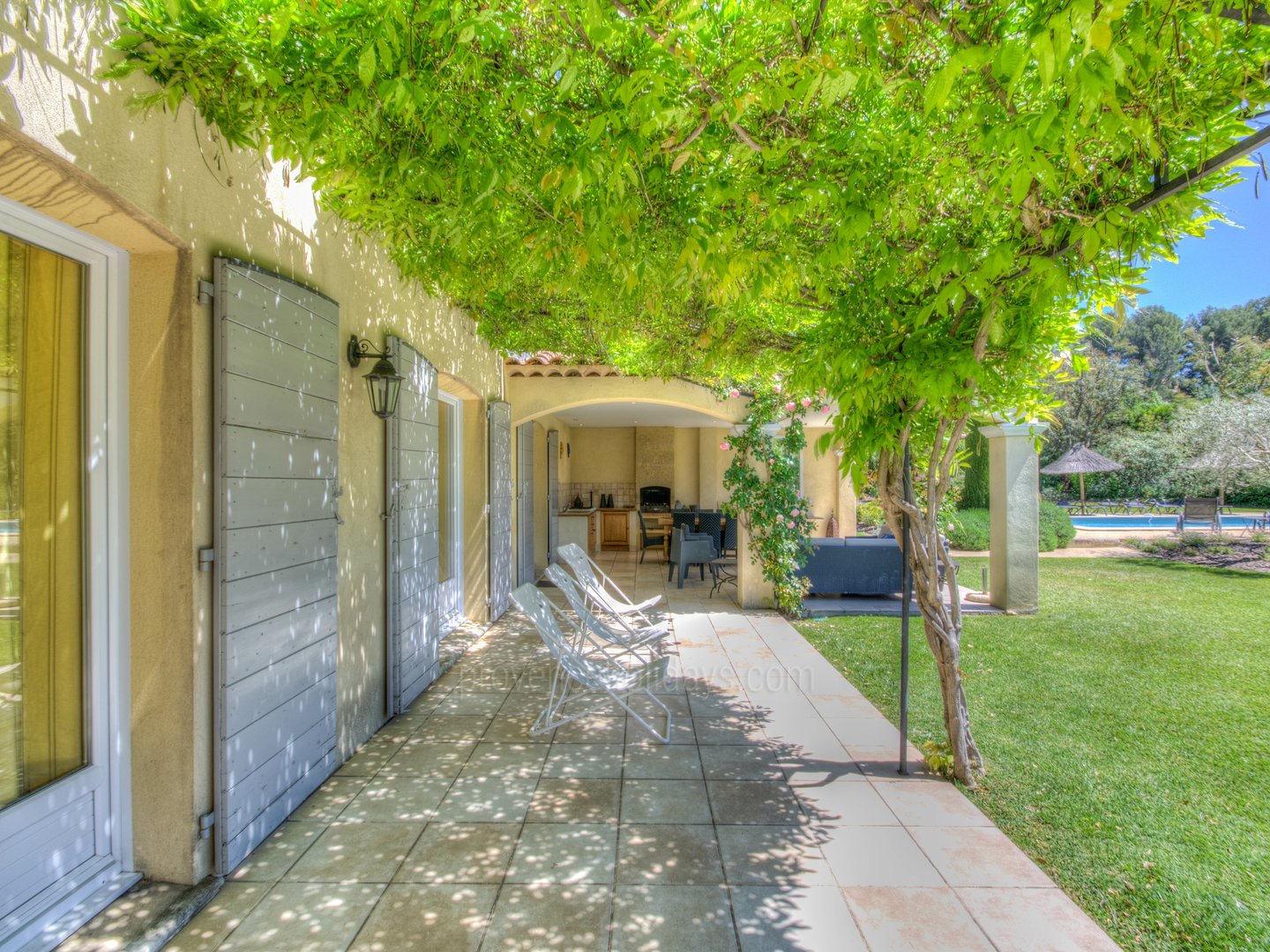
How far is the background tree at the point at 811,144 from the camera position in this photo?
179cm

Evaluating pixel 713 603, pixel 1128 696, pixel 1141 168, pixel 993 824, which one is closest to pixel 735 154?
pixel 1141 168

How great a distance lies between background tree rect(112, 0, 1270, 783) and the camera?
5.89 ft

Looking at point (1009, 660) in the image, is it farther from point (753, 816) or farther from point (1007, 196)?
point (1007, 196)

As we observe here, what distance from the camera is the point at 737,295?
311 cm

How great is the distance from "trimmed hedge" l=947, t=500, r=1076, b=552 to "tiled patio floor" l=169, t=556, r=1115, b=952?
33.8 ft

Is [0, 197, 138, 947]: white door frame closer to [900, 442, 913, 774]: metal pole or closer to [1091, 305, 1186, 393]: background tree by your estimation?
[900, 442, 913, 774]: metal pole

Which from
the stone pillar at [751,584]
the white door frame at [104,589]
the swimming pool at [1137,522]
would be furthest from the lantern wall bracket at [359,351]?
the swimming pool at [1137,522]

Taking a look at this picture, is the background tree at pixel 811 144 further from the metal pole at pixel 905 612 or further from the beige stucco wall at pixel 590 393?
the beige stucco wall at pixel 590 393

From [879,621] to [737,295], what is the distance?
4958mm

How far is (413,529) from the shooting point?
4359 millimetres

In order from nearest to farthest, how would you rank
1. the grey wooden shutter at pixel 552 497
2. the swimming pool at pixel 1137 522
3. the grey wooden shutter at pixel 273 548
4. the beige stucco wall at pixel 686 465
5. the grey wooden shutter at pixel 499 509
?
1. the grey wooden shutter at pixel 273 548
2. the grey wooden shutter at pixel 499 509
3. the grey wooden shutter at pixel 552 497
4. the beige stucco wall at pixel 686 465
5. the swimming pool at pixel 1137 522

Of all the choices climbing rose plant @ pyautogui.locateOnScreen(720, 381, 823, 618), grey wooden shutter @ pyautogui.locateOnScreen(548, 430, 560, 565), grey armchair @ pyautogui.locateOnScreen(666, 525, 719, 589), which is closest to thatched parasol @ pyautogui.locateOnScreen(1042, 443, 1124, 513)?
grey armchair @ pyautogui.locateOnScreen(666, 525, 719, 589)

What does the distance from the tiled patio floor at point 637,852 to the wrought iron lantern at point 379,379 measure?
1910mm

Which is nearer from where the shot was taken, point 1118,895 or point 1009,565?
point 1118,895
